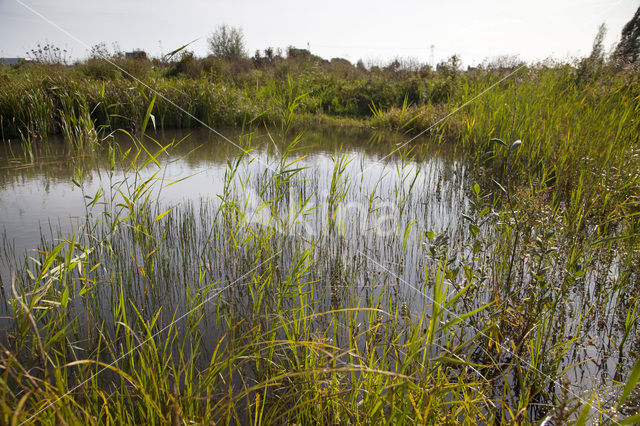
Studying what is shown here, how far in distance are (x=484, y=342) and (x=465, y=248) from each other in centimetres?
111

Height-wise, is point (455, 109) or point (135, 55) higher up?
point (135, 55)

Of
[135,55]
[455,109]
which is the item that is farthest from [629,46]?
[135,55]

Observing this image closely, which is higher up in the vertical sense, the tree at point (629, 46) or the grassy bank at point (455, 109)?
the tree at point (629, 46)

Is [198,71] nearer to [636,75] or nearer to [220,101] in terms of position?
[220,101]

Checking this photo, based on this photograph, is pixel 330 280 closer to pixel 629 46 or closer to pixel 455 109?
pixel 455 109

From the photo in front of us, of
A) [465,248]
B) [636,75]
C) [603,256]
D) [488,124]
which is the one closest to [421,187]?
[488,124]

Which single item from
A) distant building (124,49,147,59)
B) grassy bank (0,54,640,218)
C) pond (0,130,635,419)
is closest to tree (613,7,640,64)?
grassy bank (0,54,640,218)

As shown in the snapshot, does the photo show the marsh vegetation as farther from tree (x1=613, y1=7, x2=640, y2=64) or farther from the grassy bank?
tree (x1=613, y1=7, x2=640, y2=64)

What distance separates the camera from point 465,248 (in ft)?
9.40

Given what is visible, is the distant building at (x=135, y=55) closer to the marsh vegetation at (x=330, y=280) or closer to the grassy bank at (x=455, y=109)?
the grassy bank at (x=455, y=109)

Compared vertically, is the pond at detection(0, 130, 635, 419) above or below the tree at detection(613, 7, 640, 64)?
below

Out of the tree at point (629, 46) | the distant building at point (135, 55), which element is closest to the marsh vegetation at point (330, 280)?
the tree at point (629, 46)

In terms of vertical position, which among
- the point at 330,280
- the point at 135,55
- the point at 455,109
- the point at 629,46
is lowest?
the point at 330,280

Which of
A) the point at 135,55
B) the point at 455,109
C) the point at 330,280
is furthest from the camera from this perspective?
the point at 135,55
